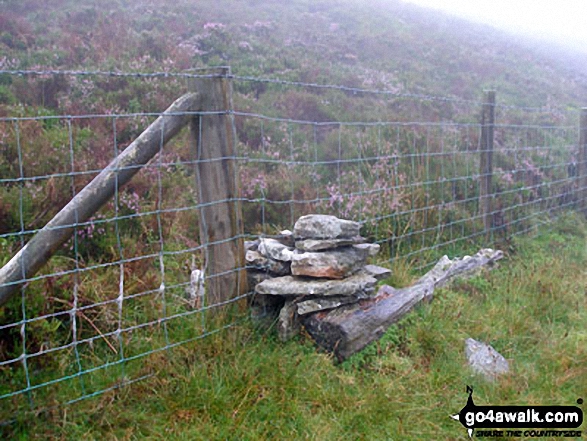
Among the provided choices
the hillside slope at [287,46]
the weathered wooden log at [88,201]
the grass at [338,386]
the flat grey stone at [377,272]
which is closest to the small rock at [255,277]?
the grass at [338,386]

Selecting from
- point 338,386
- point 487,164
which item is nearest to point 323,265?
point 338,386

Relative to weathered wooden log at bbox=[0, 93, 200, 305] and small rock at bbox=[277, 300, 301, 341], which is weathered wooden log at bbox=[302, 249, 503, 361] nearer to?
small rock at bbox=[277, 300, 301, 341]

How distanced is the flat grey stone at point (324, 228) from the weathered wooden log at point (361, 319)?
52 cm

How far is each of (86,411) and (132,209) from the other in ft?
9.75

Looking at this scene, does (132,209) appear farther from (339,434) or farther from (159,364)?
(339,434)

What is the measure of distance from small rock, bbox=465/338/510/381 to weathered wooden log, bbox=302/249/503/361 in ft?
1.77

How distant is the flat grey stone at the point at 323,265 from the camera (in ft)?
12.8

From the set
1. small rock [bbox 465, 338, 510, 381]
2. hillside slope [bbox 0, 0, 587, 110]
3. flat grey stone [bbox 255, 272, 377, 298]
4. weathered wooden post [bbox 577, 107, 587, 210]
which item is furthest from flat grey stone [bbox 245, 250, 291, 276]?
hillside slope [bbox 0, 0, 587, 110]

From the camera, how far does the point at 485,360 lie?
3846mm

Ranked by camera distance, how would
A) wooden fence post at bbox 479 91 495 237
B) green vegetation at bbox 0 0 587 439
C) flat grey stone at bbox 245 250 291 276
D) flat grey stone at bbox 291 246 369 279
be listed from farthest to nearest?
wooden fence post at bbox 479 91 495 237, flat grey stone at bbox 245 250 291 276, flat grey stone at bbox 291 246 369 279, green vegetation at bbox 0 0 587 439

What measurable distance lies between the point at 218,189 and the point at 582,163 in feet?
23.4

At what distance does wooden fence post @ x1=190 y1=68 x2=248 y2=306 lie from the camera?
3635 mm

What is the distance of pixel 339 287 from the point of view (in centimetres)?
385

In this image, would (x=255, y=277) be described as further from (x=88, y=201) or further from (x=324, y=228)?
(x=88, y=201)
